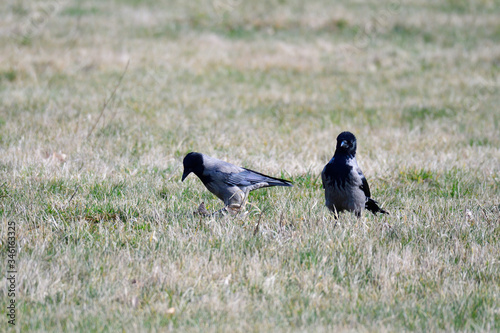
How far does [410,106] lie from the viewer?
37.4ft

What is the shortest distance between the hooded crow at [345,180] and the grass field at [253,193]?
162 millimetres

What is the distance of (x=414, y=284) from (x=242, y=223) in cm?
168

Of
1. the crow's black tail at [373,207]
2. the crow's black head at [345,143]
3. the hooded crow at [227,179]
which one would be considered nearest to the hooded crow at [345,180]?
the crow's black head at [345,143]

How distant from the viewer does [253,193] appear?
6430mm

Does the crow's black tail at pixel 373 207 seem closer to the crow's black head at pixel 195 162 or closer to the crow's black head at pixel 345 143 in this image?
the crow's black head at pixel 345 143

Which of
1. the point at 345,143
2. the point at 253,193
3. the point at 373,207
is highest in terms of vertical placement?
the point at 345,143

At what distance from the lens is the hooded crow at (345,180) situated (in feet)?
17.5

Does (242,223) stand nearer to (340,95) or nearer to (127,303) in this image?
(127,303)

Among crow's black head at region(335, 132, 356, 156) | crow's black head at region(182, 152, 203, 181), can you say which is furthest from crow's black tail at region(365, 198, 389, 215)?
crow's black head at region(182, 152, 203, 181)

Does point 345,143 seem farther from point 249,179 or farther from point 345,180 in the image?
point 249,179

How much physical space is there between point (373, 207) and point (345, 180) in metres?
0.58

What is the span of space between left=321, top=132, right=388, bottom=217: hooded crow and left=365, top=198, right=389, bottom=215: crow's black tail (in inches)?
4.9

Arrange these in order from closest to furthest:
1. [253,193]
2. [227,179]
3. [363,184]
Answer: [363,184], [227,179], [253,193]

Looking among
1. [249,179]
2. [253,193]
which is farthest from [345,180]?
[253,193]
